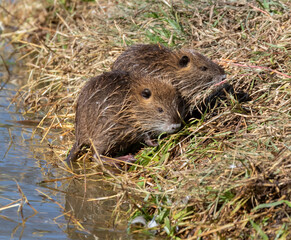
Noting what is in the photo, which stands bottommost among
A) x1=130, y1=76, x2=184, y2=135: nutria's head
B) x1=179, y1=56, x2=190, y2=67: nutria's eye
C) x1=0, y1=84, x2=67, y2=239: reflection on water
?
x1=0, y1=84, x2=67, y2=239: reflection on water

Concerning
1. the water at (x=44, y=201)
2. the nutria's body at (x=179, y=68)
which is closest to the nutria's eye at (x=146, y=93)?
the nutria's body at (x=179, y=68)

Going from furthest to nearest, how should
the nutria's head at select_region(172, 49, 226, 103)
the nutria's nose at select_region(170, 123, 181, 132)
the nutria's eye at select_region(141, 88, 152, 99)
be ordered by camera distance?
the nutria's head at select_region(172, 49, 226, 103)
the nutria's eye at select_region(141, 88, 152, 99)
the nutria's nose at select_region(170, 123, 181, 132)

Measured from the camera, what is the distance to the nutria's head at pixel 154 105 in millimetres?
4469

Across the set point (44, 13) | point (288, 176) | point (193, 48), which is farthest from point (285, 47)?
point (44, 13)

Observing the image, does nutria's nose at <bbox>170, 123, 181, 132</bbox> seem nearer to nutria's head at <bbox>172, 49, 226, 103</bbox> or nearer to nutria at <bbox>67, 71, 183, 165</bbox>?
nutria at <bbox>67, 71, 183, 165</bbox>

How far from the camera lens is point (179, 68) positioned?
4891 millimetres

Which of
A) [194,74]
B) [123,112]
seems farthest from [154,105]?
[194,74]

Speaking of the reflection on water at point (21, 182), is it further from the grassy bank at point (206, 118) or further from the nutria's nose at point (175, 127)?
the nutria's nose at point (175, 127)

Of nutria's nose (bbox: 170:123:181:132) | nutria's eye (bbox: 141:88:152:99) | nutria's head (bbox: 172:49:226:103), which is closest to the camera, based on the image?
nutria's nose (bbox: 170:123:181:132)

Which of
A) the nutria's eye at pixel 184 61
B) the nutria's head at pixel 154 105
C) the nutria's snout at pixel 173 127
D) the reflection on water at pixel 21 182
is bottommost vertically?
the reflection on water at pixel 21 182

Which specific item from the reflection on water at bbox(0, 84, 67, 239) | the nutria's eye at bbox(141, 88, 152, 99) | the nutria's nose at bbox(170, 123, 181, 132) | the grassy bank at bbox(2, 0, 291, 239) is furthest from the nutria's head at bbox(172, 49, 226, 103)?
the reflection on water at bbox(0, 84, 67, 239)

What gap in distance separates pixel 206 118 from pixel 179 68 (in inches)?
24.2

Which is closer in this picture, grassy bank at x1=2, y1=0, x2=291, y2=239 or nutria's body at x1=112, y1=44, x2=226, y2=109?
grassy bank at x1=2, y1=0, x2=291, y2=239

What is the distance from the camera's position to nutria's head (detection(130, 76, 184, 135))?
447 cm
